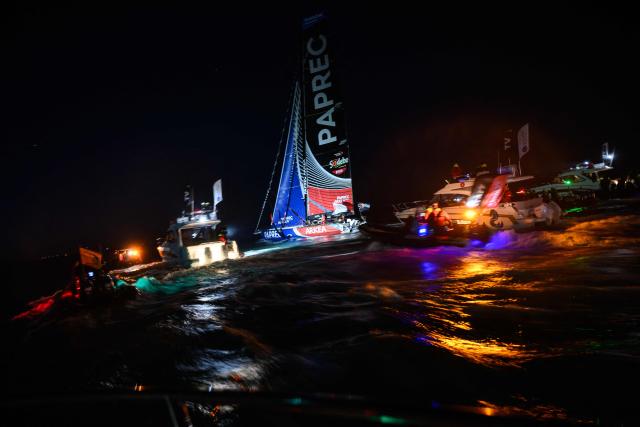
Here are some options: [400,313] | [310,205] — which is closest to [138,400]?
[400,313]

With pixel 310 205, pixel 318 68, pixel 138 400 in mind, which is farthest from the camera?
pixel 310 205

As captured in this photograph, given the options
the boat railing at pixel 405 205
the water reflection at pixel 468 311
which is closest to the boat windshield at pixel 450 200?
the boat railing at pixel 405 205

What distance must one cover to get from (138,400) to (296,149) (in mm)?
26529

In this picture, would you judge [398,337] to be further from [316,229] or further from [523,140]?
[316,229]

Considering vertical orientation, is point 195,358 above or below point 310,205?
below

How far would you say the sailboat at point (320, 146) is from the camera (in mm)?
24000

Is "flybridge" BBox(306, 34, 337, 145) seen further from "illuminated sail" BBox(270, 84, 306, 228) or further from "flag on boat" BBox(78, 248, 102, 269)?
"flag on boat" BBox(78, 248, 102, 269)

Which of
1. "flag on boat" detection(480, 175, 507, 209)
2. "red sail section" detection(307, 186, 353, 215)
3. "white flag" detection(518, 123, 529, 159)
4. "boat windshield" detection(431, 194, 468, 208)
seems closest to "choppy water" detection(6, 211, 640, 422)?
"flag on boat" detection(480, 175, 507, 209)

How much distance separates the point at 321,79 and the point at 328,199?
8966 mm

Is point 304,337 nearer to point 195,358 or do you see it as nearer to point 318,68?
point 195,358

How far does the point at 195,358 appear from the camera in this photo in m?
4.57

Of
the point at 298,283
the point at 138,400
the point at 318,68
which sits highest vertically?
the point at 318,68

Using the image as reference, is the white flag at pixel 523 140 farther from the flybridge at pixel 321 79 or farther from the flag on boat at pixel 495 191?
the flybridge at pixel 321 79

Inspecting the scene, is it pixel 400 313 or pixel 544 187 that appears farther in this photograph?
pixel 544 187
